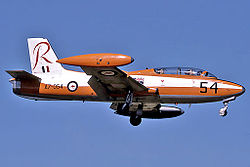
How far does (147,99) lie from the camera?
103 ft

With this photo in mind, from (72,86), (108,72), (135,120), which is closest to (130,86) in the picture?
(108,72)

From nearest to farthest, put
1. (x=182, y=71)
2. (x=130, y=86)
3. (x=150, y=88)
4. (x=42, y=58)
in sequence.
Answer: (x=130, y=86), (x=150, y=88), (x=182, y=71), (x=42, y=58)

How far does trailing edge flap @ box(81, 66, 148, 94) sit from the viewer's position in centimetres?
2806

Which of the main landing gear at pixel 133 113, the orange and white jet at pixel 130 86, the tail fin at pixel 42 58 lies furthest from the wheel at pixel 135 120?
the tail fin at pixel 42 58

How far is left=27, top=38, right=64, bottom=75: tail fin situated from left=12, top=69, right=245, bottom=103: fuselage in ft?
1.58

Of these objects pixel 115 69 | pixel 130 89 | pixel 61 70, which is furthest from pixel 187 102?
pixel 61 70

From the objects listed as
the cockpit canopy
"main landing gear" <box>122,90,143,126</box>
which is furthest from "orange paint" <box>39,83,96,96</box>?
the cockpit canopy

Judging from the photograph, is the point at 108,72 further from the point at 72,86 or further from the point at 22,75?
the point at 22,75

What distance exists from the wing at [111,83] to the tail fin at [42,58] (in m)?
3.16

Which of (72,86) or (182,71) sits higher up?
(182,71)

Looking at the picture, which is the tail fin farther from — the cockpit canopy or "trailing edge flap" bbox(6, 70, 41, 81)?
the cockpit canopy

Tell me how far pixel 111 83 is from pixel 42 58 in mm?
5372

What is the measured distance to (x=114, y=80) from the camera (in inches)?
1172

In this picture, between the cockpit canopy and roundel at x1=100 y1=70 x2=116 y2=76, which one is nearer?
roundel at x1=100 y1=70 x2=116 y2=76
